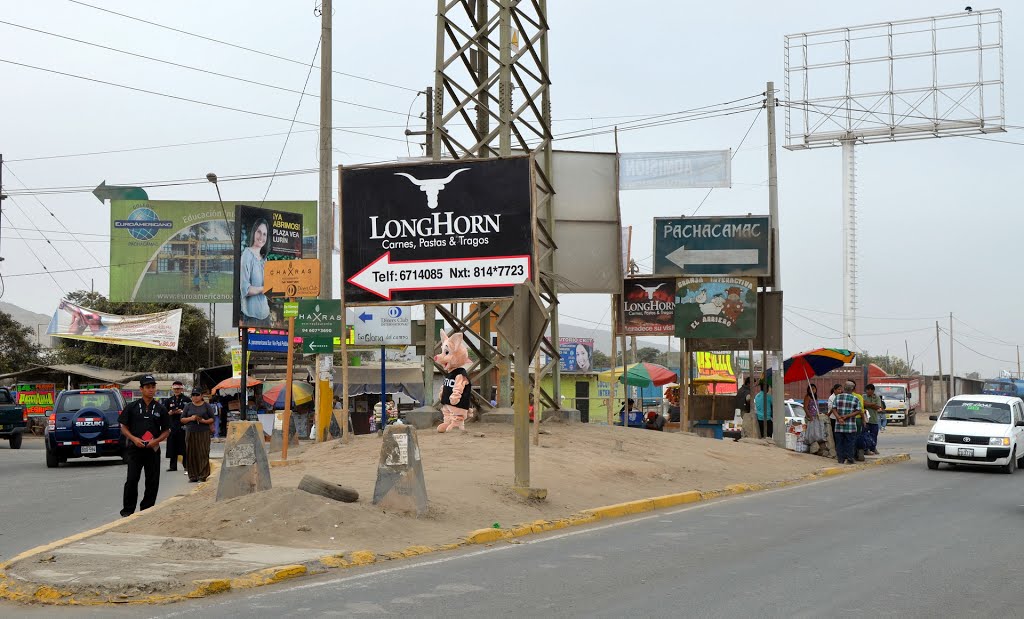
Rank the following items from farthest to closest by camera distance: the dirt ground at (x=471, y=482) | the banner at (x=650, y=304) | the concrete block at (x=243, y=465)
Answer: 1. the banner at (x=650, y=304)
2. the concrete block at (x=243, y=465)
3. the dirt ground at (x=471, y=482)

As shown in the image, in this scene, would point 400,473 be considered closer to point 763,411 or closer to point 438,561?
point 438,561

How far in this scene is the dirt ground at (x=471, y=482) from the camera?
10.6 m

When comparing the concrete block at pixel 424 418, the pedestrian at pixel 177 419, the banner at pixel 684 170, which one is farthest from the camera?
the banner at pixel 684 170

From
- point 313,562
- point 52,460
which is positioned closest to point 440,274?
point 313,562

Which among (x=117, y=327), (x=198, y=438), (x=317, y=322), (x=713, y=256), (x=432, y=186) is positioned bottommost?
(x=198, y=438)

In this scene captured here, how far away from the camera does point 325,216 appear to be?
74.1ft

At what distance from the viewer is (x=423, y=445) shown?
17344 mm

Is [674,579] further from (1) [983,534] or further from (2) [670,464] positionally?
(2) [670,464]

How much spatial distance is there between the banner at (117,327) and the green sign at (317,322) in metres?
28.5

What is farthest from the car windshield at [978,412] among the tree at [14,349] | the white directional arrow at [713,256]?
the tree at [14,349]

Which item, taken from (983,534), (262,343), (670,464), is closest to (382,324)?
(262,343)

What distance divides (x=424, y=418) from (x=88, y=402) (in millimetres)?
9424

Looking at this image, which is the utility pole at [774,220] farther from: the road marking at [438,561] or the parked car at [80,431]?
the parked car at [80,431]

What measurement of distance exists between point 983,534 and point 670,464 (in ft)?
23.2
